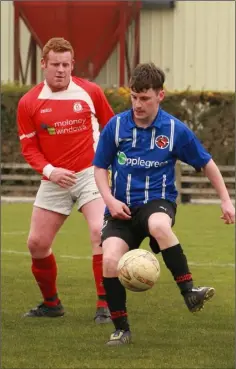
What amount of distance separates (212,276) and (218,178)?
473 centimetres

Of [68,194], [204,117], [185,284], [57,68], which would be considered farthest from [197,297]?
[204,117]

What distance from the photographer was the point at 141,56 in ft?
110

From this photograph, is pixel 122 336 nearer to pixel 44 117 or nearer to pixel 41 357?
pixel 41 357

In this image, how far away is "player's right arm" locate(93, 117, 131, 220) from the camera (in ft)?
26.4

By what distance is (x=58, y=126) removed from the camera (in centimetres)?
939

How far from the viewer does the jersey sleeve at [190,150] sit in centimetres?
813

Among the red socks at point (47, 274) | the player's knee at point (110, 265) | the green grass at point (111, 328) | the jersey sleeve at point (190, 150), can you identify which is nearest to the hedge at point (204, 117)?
the green grass at point (111, 328)

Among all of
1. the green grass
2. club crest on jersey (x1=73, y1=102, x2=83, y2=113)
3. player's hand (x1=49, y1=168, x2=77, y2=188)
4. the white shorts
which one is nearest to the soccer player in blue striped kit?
the green grass

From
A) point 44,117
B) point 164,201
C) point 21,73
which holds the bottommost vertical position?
point 164,201

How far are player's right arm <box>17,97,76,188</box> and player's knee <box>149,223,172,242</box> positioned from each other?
139cm

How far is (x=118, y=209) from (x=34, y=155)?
1.55 metres

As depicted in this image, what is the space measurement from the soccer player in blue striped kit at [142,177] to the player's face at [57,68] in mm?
1180

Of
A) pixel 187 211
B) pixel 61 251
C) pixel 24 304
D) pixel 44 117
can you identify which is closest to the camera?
pixel 44 117

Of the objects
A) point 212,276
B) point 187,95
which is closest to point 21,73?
point 187,95
